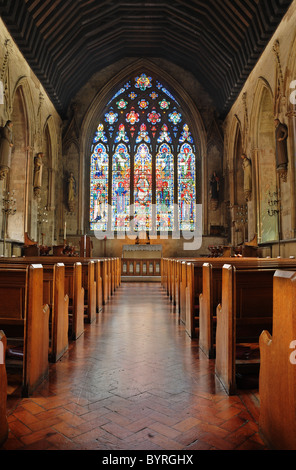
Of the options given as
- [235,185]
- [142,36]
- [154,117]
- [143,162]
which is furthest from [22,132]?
[235,185]

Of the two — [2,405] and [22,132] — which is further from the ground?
[22,132]

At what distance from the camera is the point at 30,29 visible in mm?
10344

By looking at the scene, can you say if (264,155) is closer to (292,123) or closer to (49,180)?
(292,123)

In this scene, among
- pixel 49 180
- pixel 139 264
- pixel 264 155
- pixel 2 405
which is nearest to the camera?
pixel 2 405

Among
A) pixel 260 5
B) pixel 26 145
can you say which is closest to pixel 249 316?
pixel 260 5

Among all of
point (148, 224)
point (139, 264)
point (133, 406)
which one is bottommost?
point (133, 406)

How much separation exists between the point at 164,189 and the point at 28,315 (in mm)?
14881

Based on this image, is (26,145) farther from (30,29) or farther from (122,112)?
(122,112)

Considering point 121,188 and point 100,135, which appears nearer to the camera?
point 121,188

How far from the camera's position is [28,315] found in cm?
217

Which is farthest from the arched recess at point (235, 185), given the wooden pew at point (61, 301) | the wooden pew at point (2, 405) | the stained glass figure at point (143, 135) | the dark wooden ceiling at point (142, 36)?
the wooden pew at point (2, 405)

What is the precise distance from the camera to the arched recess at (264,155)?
11578mm

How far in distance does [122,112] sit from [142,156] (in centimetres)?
239

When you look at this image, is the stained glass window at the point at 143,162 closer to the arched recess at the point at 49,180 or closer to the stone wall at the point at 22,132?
the arched recess at the point at 49,180
